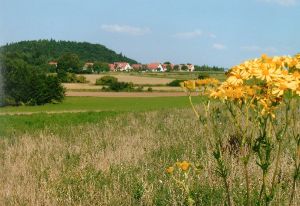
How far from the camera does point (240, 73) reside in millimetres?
2977

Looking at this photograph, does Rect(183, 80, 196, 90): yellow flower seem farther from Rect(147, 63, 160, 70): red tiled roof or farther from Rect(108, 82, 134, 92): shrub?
Rect(147, 63, 160, 70): red tiled roof

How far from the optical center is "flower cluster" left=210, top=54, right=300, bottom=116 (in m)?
2.81

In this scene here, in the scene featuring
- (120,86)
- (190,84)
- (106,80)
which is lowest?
(120,86)

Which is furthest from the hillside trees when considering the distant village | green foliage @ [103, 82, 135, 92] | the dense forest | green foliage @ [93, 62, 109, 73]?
green foliage @ [103, 82, 135, 92]

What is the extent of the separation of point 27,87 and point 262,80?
62.0 meters

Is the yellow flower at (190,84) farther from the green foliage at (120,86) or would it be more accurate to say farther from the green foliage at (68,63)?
the green foliage at (68,63)

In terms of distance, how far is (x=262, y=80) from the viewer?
115 inches

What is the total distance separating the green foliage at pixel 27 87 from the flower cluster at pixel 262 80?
58543 mm

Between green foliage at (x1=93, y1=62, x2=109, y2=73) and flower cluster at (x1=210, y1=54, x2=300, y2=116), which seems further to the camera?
green foliage at (x1=93, y1=62, x2=109, y2=73)

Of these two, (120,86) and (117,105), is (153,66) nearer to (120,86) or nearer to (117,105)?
(120,86)

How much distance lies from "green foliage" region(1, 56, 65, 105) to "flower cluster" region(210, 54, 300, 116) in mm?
58543

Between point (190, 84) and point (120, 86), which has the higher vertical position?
point (190, 84)

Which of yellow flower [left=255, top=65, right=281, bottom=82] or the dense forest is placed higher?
the dense forest

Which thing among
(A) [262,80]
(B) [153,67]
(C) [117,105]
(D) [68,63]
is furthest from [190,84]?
(B) [153,67]
